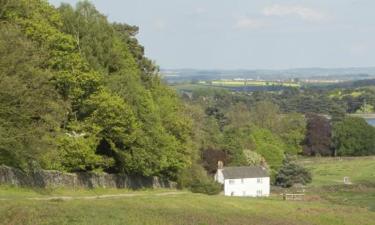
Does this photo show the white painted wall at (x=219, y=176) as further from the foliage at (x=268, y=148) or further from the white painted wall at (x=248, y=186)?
the foliage at (x=268, y=148)

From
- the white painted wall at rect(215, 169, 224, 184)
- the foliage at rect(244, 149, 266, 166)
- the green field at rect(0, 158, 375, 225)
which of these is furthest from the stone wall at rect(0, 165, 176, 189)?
the foliage at rect(244, 149, 266, 166)

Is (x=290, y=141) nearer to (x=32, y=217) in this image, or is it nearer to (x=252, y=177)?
(x=252, y=177)

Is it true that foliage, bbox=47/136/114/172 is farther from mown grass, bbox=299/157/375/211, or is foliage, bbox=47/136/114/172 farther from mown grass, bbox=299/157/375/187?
mown grass, bbox=299/157/375/187

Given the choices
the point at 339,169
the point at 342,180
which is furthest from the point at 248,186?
the point at 339,169

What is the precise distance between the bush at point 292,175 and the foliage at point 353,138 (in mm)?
52634

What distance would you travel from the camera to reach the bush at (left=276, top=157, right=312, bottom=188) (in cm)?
9694

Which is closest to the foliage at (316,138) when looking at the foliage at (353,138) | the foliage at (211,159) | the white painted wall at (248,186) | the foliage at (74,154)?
the foliage at (353,138)

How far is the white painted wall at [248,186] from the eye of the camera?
87.3m

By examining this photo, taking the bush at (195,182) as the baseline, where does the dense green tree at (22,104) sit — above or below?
above

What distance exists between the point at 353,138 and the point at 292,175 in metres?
54.5

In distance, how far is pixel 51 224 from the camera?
2370 centimetres

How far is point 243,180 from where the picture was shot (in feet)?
289

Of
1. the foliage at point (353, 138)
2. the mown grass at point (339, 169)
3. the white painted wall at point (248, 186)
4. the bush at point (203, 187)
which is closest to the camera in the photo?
the bush at point (203, 187)

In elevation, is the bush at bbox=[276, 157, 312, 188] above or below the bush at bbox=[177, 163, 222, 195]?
below
